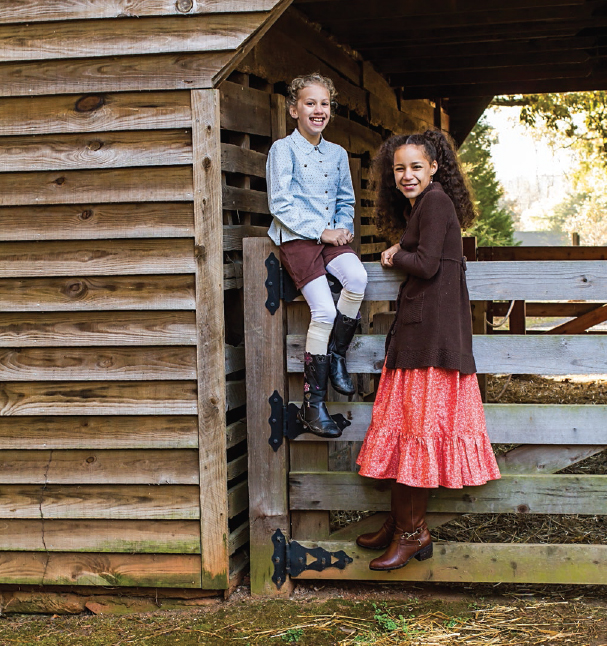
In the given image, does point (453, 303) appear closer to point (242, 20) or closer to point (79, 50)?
point (242, 20)

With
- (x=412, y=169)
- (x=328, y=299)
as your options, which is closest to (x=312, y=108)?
(x=412, y=169)

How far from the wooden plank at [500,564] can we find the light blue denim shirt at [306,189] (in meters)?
1.51

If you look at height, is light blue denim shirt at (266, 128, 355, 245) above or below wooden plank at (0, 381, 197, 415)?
above

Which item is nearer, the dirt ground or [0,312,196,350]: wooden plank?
the dirt ground

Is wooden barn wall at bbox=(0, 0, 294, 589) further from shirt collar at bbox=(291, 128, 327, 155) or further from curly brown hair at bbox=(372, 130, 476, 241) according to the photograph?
curly brown hair at bbox=(372, 130, 476, 241)

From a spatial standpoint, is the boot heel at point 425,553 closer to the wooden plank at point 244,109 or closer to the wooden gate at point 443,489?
the wooden gate at point 443,489

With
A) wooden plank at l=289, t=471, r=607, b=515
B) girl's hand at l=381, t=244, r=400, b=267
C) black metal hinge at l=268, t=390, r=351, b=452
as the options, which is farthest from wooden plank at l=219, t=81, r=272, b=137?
wooden plank at l=289, t=471, r=607, b=515

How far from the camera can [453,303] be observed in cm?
353

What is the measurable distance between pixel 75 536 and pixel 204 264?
1459mm

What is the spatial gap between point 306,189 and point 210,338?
0.81 metres

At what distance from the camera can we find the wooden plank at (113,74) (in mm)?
3748

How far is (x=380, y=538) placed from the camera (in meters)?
3.83

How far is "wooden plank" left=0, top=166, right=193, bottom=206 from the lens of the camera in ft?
12.5

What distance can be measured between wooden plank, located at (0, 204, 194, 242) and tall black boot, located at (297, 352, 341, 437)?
2.68ft
